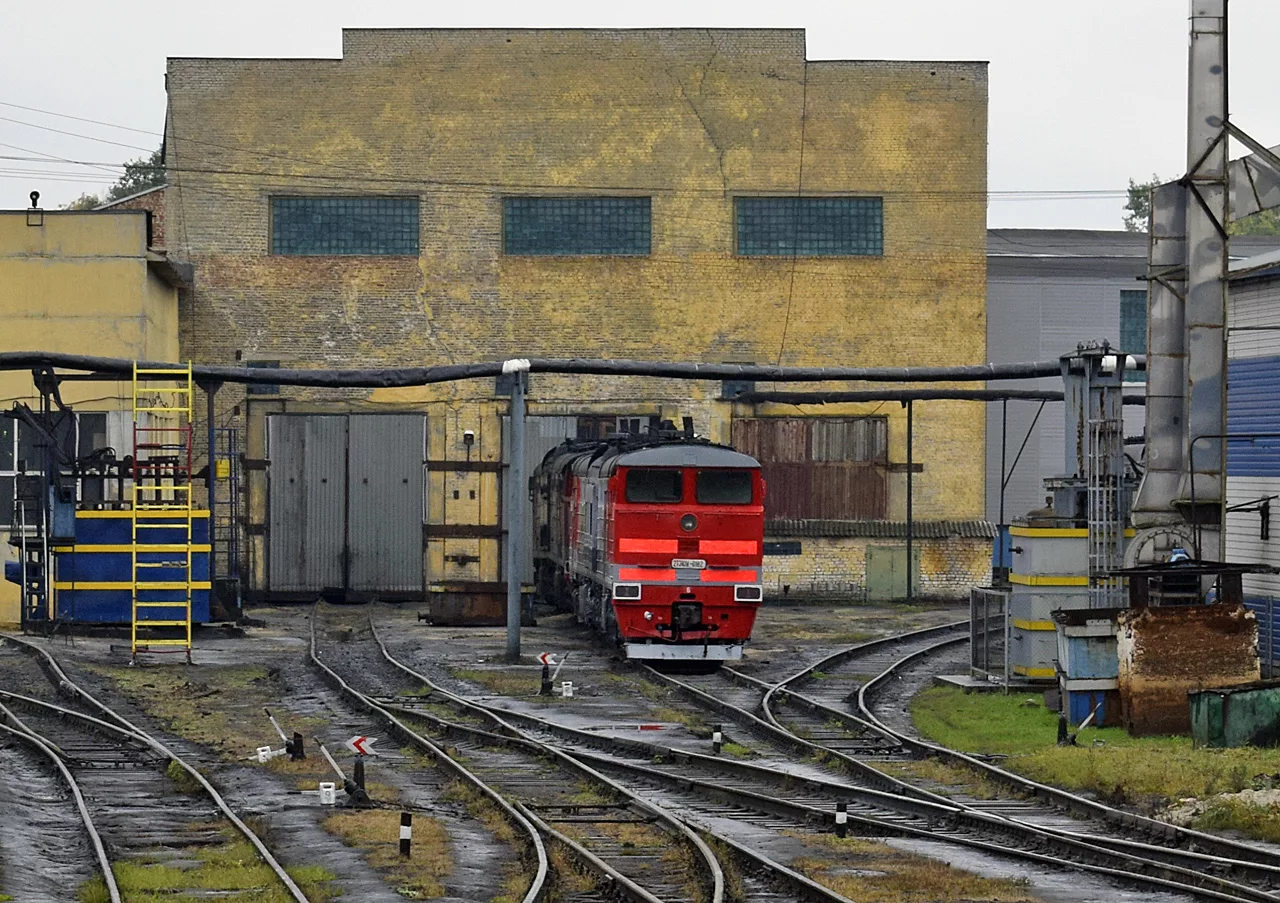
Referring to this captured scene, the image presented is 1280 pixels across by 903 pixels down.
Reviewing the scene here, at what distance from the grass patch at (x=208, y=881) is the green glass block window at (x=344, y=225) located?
2970cm

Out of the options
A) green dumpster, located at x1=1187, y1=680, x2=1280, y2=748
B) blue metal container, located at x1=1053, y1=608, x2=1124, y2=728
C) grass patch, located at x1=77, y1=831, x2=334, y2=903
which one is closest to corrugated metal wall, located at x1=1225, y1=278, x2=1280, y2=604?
blue metal container, located at x1=1053, y1=608, x2=1124, y2=728

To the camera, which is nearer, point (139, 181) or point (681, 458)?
point (681, 458)

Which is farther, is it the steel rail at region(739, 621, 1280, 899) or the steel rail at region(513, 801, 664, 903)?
Answer: the steel rail at region(739, 621, 1280, 899)

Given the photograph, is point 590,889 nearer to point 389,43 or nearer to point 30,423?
point 30,423

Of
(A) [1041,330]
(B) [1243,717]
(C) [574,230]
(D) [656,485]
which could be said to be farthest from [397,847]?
(A) [1041,330]

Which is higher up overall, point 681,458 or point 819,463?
point 819,463

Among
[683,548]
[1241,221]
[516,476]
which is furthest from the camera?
[1241,221]

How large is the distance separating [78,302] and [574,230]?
37.8ft

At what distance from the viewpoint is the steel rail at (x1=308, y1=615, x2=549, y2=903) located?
12201 millimetres

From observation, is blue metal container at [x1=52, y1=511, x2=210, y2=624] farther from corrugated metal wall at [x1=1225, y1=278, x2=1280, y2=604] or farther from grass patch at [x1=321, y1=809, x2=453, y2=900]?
corrugated metal wall at [x1=1225, y1=278, x2=1280, y2=604]

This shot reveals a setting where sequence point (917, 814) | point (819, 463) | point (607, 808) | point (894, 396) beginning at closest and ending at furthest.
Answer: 1. point (917, 814)
2. point (607, 808)
3. point (894, 396)
4. point (819, 463)

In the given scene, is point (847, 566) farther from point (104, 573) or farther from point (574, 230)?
point (104, 573)

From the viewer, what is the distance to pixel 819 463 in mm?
42500

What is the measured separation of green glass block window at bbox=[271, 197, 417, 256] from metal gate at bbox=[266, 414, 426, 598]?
385 centimetres
